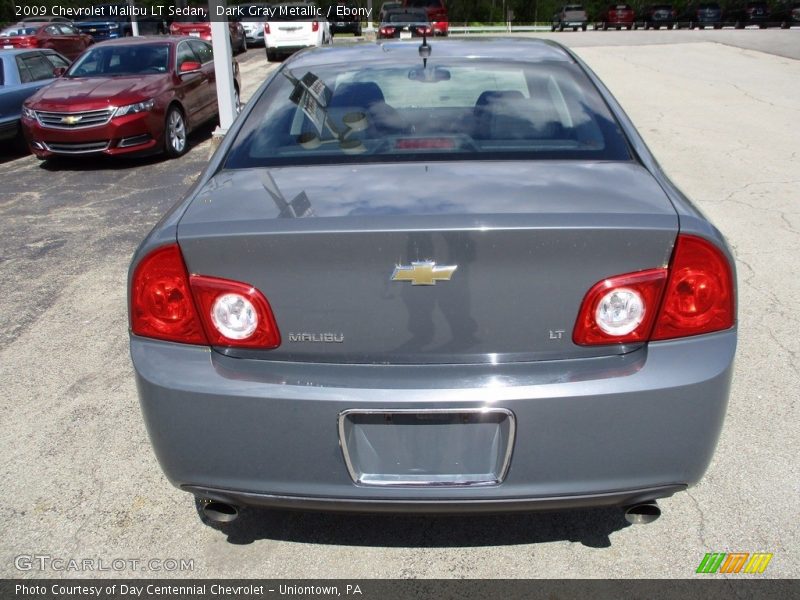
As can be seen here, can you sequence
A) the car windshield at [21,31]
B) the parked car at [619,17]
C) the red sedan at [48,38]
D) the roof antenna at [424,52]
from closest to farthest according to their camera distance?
the roof antenna at [424,52], the red sedan at [48,38], the car windshield at [21,31], the parked car at [619,17]

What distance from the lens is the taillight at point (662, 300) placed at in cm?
211

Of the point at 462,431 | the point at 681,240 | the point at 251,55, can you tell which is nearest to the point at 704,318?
the point at 681,240

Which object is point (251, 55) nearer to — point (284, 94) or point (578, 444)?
point (284, 94)

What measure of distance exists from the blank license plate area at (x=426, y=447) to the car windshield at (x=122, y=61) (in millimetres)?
9422

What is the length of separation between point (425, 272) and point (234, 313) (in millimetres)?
560

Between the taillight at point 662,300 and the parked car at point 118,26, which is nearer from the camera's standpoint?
the taillight at point 662,300

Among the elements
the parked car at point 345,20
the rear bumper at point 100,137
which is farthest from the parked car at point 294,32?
the rear bumper at point 100,137

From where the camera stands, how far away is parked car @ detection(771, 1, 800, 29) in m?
41.1

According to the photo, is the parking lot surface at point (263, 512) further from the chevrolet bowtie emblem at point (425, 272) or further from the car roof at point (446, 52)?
Result: the car roof at point (446, 52)

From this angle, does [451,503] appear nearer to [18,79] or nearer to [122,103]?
[122,103]

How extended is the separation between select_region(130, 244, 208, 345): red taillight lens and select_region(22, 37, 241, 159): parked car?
7754 millimetres

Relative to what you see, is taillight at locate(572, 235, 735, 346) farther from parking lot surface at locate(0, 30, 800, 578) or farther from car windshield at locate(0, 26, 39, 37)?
car windshield at locate(0, 26, 39, 37)

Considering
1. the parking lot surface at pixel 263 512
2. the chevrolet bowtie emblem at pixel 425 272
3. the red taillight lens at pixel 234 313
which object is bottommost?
the parking lot surface at pixel 263 512

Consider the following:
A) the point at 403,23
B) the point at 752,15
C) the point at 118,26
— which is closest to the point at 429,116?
the point at 403,23
